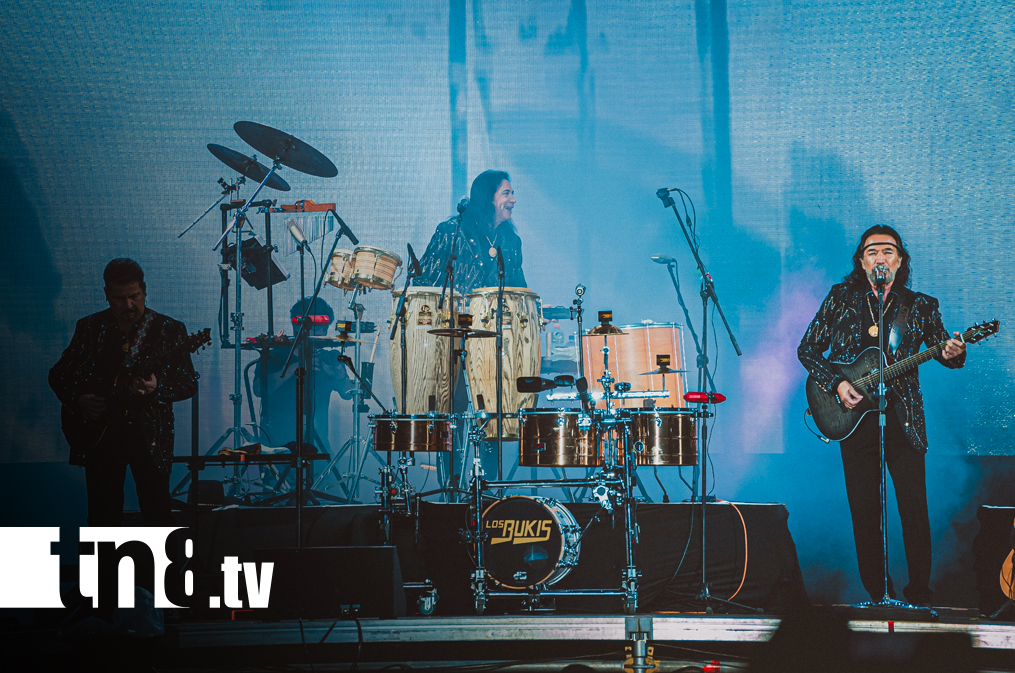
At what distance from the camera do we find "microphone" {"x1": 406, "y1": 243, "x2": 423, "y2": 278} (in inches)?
198

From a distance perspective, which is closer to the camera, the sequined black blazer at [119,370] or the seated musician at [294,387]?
the sequined black blazer at [119,370]

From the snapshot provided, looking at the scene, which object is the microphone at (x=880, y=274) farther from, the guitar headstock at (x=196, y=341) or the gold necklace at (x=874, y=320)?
the guitar headstock at (x=196, y=341)

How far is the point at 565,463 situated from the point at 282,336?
2158mm

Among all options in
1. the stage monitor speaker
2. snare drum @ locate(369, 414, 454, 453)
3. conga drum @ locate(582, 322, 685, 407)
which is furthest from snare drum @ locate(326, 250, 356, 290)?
the stage monitor speaker

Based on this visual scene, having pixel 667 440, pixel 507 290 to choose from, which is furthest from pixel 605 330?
pixel 507 290

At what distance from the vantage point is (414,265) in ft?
16.5

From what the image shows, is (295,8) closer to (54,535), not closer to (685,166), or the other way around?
(685,166)

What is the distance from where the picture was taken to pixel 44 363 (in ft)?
17.1

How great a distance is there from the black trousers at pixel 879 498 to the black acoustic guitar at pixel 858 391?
54 mm

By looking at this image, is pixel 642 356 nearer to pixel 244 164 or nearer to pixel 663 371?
pixel 663 371

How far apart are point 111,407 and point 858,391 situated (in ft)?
12.6

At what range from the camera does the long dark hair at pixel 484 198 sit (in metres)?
5.27

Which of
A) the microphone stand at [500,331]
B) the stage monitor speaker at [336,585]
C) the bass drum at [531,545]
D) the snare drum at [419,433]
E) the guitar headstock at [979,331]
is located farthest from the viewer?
the microphone stand at [500,331]

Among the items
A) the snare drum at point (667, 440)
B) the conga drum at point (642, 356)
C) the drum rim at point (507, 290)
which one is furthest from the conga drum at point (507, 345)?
the snare drum at point (667, 440)
